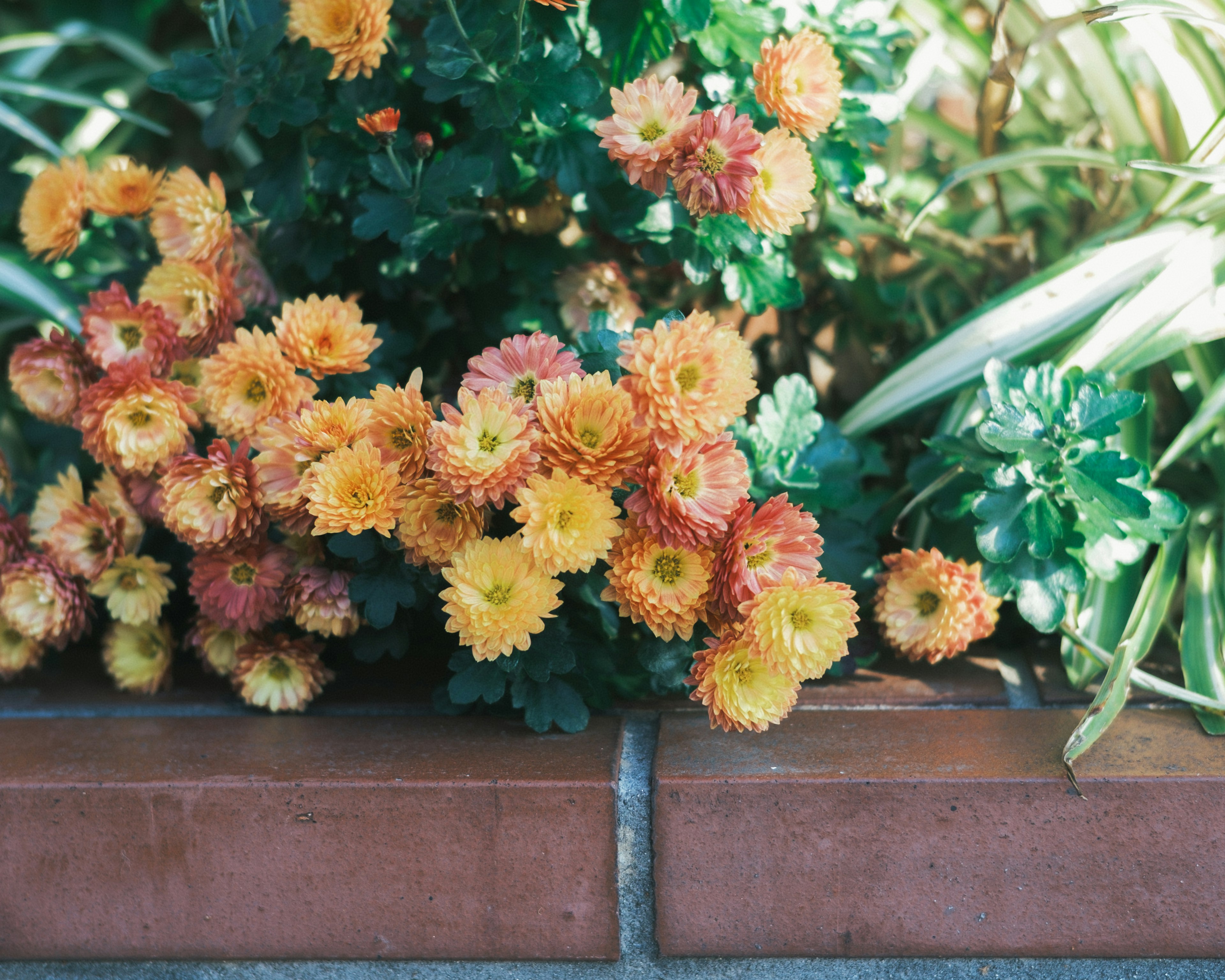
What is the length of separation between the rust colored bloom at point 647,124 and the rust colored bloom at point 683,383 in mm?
160

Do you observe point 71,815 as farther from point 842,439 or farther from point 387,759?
point 842,439

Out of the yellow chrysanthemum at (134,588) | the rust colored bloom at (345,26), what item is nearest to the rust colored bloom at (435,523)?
the yellow chrysanthemum at (134,588)

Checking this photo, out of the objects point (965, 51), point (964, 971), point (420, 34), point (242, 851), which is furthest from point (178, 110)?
point (964, 971)

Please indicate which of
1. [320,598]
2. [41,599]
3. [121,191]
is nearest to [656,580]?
[320,598]

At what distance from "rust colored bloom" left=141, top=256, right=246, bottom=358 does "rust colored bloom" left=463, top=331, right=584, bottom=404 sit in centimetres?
34

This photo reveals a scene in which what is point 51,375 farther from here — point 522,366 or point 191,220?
point 522,366

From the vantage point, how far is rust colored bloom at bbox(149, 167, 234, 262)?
0.97m

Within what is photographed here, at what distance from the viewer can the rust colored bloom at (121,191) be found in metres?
1.04

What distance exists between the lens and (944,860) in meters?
0.77

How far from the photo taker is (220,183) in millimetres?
999

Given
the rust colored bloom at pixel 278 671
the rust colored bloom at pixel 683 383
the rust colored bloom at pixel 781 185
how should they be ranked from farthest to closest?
the rust colored bloom at pixel 278 671 → the rust colored bloom at pixel 781 185 → the rust colored bloom at pixel 683 383

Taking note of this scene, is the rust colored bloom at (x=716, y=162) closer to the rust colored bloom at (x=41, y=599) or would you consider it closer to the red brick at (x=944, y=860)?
the red brick at (x=944, y=860)

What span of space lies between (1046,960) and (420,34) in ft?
4.57

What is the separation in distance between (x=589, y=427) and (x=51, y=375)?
0.63 meters
